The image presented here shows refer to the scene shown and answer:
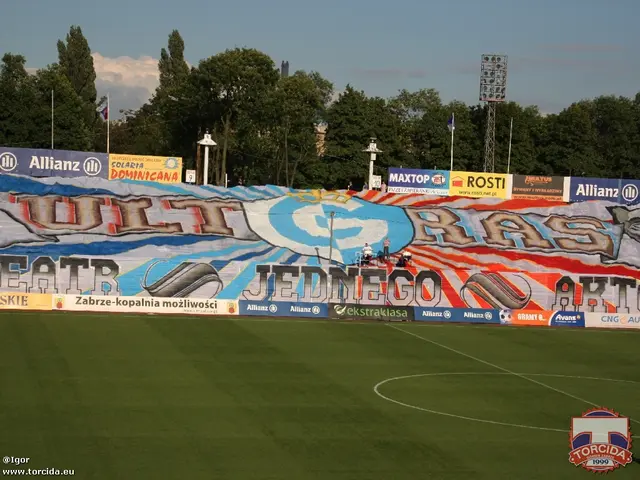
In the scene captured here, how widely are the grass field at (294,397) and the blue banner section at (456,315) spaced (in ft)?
5.95

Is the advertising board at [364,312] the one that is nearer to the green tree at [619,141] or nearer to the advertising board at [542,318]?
the advertising board at [542,318]

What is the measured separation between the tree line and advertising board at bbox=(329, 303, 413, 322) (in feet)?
176

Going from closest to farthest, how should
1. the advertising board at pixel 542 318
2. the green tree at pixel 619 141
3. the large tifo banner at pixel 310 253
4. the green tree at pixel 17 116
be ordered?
the large tifo banner at pixel 310 253
the advertising board at pixel 542 318
the green tree at pixel 17 116
the green tree at pixel 619 141

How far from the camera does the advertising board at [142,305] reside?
36812 mm

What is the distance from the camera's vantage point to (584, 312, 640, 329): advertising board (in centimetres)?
4044

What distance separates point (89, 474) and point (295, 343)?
16170 mm

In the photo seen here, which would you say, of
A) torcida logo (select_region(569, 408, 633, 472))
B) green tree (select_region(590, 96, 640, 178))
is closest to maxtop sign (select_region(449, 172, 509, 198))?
torcida logo (select_region(569, 408, 633, 472))

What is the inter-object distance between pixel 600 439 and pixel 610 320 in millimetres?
25977

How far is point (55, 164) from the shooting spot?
2314 inches

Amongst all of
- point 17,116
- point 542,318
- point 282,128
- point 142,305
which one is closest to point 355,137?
point 282,128

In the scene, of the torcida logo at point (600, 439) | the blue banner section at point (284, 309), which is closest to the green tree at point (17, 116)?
the blue banner section at point (284, 309)

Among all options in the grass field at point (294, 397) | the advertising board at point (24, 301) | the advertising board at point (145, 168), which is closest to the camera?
the grass field at point (294, 397)

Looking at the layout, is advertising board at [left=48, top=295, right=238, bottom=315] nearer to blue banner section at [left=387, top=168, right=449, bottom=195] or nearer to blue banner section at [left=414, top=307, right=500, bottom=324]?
blue banner section at [left=414, top=307, right=500, bottom=324]

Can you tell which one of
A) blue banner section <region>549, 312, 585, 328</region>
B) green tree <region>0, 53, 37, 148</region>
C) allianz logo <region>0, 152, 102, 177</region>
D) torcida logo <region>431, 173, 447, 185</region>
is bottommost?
blue banner section <region>549, 312, 585, 328</region>
